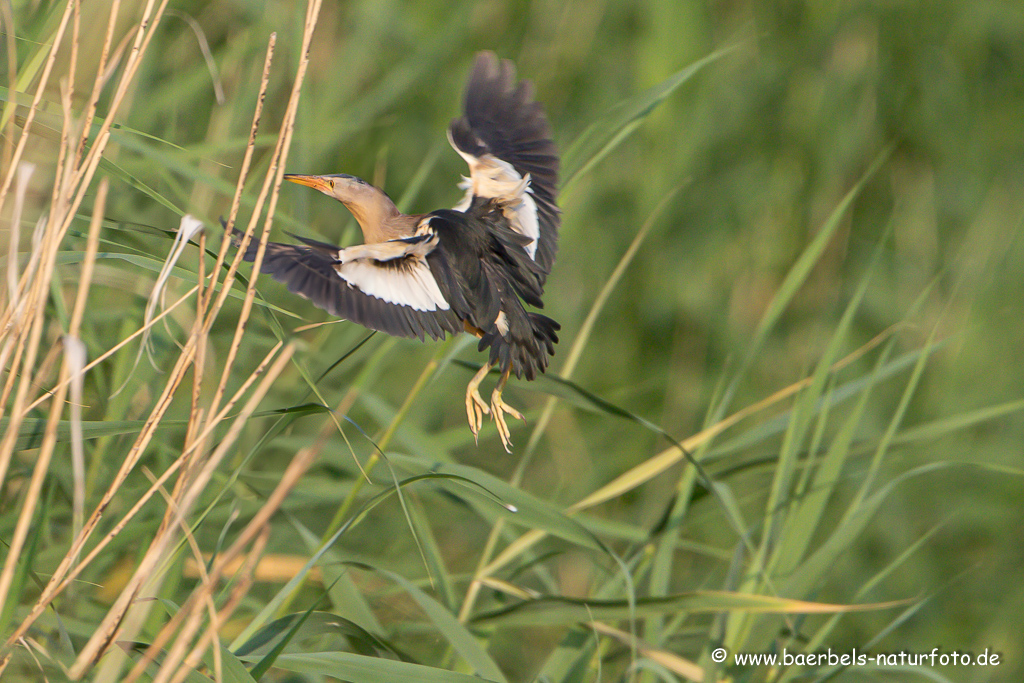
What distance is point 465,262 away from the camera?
33.5 inches

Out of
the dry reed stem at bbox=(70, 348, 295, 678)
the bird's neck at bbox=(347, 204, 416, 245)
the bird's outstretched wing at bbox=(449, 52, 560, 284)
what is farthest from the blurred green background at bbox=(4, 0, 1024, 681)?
the dry reed stem at bbox=(70, 348, 295, 678)

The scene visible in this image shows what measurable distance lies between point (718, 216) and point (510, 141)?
67.0 inches

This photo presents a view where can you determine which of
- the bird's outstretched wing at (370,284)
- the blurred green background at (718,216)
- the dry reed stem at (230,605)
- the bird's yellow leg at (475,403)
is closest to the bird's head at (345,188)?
the bird's outstretched wing at (370,284)

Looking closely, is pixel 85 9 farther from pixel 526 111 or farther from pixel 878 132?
pixel 878 132

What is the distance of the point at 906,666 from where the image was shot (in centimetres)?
126

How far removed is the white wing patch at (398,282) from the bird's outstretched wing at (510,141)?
0.28 meters

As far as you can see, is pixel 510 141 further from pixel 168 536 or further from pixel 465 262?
pixel 168 536

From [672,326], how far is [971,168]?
3.53 feet

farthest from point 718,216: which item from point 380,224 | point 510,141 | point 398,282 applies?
point 398,282

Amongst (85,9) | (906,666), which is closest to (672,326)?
(906,666)

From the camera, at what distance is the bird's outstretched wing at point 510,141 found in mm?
1106

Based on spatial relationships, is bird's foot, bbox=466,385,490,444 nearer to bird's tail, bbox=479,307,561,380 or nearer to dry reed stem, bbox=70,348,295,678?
bird's tail, bbox=479,307,561,380

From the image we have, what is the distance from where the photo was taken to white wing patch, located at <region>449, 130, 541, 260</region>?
1059 mm

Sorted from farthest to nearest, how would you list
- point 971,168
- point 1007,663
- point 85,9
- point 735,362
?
point 971,168
point 735,362
point 1007,663
point 85,9
